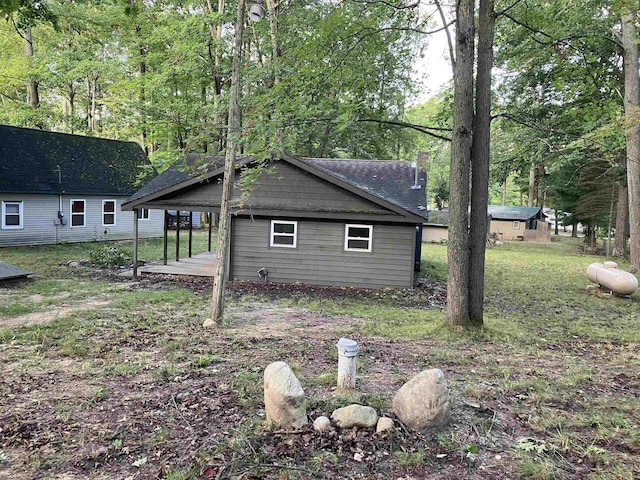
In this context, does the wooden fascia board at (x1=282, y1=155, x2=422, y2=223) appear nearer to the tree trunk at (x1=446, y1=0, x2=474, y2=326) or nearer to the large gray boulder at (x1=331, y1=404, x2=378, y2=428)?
the tree trunk at (x1=446, y1=0, x2=474, y2=326)

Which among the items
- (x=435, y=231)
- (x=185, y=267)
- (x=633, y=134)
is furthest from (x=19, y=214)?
(x=435, y=231)

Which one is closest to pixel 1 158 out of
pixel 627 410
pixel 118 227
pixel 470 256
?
pixel 118 227

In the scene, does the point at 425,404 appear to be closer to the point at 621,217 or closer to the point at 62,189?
the point at 62,189

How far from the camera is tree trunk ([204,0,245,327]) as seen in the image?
297 inches

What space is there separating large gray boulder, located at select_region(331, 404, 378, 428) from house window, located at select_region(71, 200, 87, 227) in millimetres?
21783

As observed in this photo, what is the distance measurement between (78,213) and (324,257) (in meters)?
15.2

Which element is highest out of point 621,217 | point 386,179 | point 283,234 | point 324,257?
point 386,179

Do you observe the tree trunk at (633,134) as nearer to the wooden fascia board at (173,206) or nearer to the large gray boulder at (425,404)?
the wooden fascia board at (173,206)

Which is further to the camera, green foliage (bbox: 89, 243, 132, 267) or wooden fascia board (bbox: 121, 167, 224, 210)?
green foliage (bbox: 89, 243, 132, 267)

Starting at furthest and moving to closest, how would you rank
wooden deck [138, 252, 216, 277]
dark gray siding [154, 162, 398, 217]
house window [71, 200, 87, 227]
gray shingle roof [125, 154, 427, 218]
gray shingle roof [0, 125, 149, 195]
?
house window [71, 200, 87, 227] < gray shingle roof [0, 125, 149, 195] < wooden deck [138, 252, 216, 277] < dark gray siding [154, 162, 398, 217] < gray shingle roof [125, 154, 427, 218]

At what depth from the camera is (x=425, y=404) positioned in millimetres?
3844

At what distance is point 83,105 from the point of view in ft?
115

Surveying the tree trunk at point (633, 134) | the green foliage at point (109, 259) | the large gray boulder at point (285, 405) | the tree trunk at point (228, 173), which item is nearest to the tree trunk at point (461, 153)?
the tree trunk at point (228, 173)

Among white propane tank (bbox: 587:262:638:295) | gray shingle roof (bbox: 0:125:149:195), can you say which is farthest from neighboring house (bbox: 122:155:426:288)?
gray shingle roof (bbox: 0:125:149:195)
